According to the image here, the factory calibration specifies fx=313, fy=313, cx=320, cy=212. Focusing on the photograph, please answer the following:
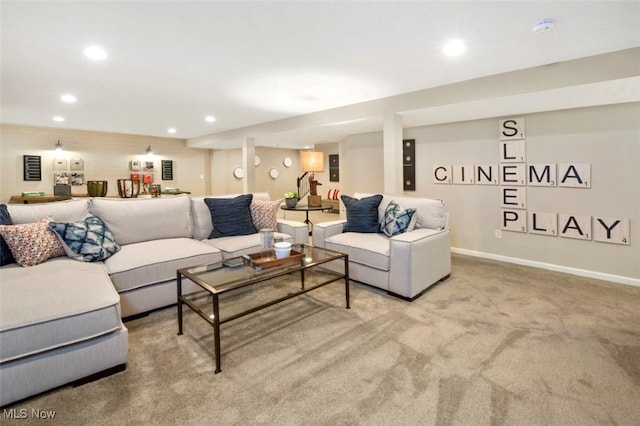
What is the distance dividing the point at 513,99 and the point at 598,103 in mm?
929

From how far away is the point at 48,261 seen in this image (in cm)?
237

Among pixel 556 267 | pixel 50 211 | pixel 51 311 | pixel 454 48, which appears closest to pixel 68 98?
pixel 50 211

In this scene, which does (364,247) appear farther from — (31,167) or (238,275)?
(31,167)

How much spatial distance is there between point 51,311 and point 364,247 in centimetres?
240

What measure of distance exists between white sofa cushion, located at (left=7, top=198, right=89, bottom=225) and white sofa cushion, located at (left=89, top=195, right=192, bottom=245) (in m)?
0.10

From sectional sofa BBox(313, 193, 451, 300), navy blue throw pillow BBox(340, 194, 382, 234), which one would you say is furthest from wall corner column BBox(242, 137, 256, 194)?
navy blue throw pillow BBox(340, 194, 382, 234)

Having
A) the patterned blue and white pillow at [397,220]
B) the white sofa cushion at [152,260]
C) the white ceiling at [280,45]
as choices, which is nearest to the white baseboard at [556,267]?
the patterned blue and white pillow at [397,220]

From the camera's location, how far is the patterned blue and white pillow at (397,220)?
10.7ft

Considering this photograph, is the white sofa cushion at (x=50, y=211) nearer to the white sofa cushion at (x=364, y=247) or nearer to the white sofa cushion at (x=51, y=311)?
the white sofa cushion at (x=51, y=311)

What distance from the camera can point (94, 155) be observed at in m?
7.12

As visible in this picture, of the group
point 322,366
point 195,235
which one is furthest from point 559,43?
point 195,235

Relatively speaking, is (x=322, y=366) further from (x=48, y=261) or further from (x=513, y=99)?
(x=513, y=99)

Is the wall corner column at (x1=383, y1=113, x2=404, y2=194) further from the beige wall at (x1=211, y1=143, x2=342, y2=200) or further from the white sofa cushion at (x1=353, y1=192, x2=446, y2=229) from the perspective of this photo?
the beige wall at (x1=211, y1=143, x2=342, y2=200)

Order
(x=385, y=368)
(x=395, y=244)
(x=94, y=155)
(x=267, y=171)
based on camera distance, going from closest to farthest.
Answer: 1. (x=385, y=368)
2. (x=395, y=244)
3. (x=94, y=155)
4. (x=267, y=171)
